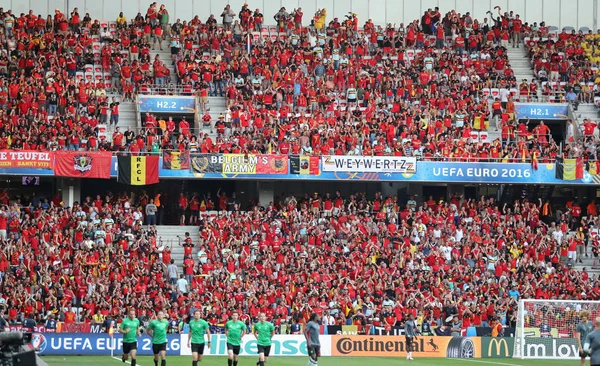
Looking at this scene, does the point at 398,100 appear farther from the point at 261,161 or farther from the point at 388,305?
the point at 388,305

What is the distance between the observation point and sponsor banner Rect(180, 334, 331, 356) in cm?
3644

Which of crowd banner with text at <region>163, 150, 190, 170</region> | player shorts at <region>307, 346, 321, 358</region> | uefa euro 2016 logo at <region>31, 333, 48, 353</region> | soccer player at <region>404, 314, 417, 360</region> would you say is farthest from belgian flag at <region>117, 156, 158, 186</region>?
player shorts at <region>307, 346, 321, 358</region>

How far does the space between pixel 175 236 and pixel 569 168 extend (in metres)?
18.1

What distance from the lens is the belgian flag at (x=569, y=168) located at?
1885 inches

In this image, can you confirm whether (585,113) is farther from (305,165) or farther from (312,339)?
(312,339)

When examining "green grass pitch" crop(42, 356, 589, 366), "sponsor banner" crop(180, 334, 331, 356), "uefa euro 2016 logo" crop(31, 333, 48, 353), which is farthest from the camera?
"sponsor banner" crop(180, 334, 331, 356)

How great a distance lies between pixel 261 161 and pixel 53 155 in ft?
29.5

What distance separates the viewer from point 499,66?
54.4 m

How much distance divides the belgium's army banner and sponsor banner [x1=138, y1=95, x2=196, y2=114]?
17.1 ft

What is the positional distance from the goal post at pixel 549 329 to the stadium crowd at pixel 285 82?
1152 cm

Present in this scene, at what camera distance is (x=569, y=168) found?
157 ft

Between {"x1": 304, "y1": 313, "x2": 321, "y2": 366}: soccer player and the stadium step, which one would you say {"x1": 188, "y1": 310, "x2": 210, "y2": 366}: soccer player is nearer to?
{"x1": 304, "y1": 313, "x2": 321, "y2": 366}: soccer player

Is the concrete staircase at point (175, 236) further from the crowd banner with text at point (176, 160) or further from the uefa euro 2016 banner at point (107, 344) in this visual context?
the uefa euro 2016 banner at point (107, 344)

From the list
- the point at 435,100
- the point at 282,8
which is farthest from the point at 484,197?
the point at 282,8
